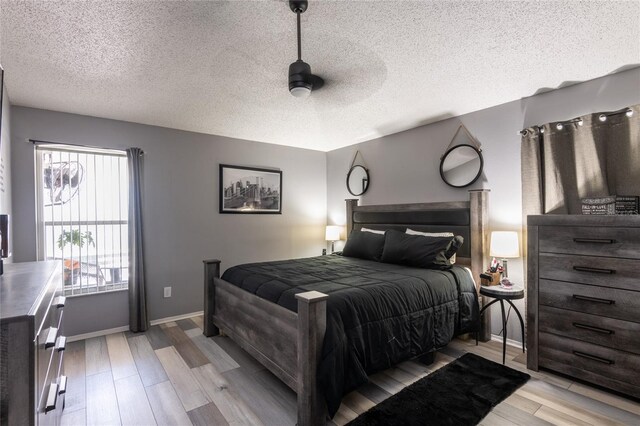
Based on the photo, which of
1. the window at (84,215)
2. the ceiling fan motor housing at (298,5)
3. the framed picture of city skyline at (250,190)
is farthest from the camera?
the framed picture of city skyline at (250,190)

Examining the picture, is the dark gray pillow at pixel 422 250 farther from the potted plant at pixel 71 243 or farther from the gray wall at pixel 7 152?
the gray wall at pixel 7 152

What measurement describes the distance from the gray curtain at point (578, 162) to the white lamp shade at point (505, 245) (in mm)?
305

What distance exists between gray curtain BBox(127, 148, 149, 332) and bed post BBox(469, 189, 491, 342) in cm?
356

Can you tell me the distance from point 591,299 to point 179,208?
162 inches

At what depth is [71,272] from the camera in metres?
3.33

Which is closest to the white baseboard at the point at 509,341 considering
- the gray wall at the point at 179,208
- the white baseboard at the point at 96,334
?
the gray wall at the point at 179,208

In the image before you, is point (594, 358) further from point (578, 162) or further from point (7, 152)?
point (7, 152)

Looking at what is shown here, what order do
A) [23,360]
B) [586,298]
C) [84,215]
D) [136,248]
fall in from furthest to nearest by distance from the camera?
[136,248] < [84,215] < [586,298] < [23,360]

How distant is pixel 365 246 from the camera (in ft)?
12.5

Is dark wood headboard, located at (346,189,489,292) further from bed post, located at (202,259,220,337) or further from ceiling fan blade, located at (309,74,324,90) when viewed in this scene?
bed post, located at (202,259,220,337)

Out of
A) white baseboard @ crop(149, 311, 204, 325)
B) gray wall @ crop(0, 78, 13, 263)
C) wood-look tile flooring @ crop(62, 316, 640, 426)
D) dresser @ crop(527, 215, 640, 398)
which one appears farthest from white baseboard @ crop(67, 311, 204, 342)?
dresser @ crop(527, 215, 640, 398)

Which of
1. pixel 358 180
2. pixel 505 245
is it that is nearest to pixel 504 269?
pixel 505 245

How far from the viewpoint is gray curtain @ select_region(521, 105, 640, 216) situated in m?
2.38

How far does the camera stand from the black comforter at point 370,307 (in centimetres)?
195
